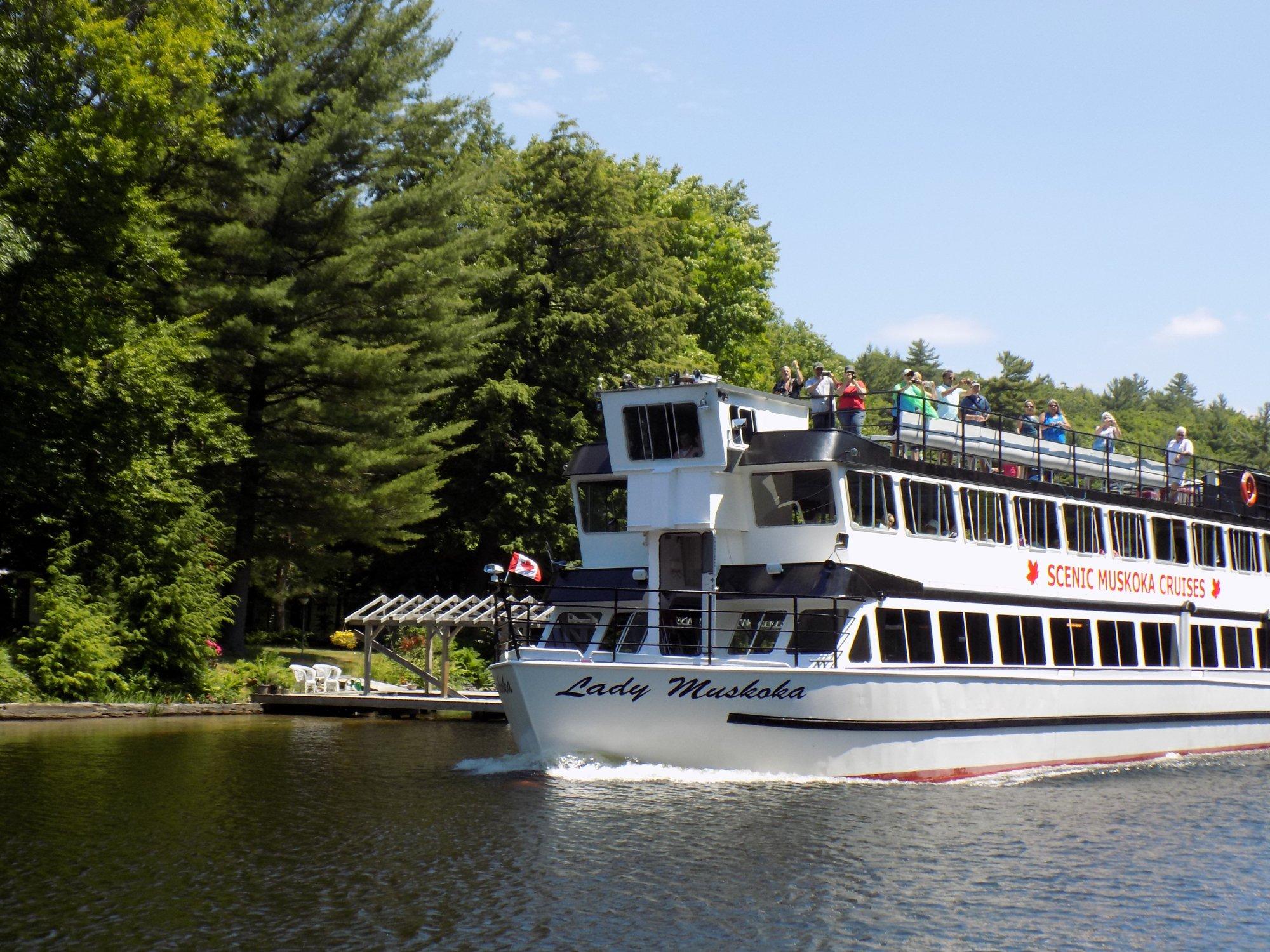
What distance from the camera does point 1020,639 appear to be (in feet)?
83.1

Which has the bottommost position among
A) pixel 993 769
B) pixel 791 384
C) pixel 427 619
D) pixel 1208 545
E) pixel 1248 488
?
pixel 993 769

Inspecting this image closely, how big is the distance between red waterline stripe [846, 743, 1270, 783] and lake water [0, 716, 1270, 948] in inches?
12.1

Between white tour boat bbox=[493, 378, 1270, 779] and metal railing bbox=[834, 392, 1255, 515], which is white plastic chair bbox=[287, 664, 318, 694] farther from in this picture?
metal railing bbox=[834, 392, 1255, 515]

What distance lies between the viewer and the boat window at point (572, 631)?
78.6 ft

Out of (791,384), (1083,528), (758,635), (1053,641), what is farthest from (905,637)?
(1083,528)

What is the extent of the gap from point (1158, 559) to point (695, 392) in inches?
474

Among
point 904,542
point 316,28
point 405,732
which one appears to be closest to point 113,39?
point 316,28

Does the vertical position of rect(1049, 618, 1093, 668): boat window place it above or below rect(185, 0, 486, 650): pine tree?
below

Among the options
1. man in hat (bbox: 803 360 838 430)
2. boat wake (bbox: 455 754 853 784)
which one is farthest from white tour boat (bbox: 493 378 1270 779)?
man in hat (bbox: 803 360 838 430)

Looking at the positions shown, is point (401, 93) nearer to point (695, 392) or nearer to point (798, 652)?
point (695, 392)

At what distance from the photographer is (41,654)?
3244cm

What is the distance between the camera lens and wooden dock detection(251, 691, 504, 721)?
34.3 metres

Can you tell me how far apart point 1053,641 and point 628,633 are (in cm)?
810

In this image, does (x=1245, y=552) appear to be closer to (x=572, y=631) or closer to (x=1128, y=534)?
(x=1128, y=534)
